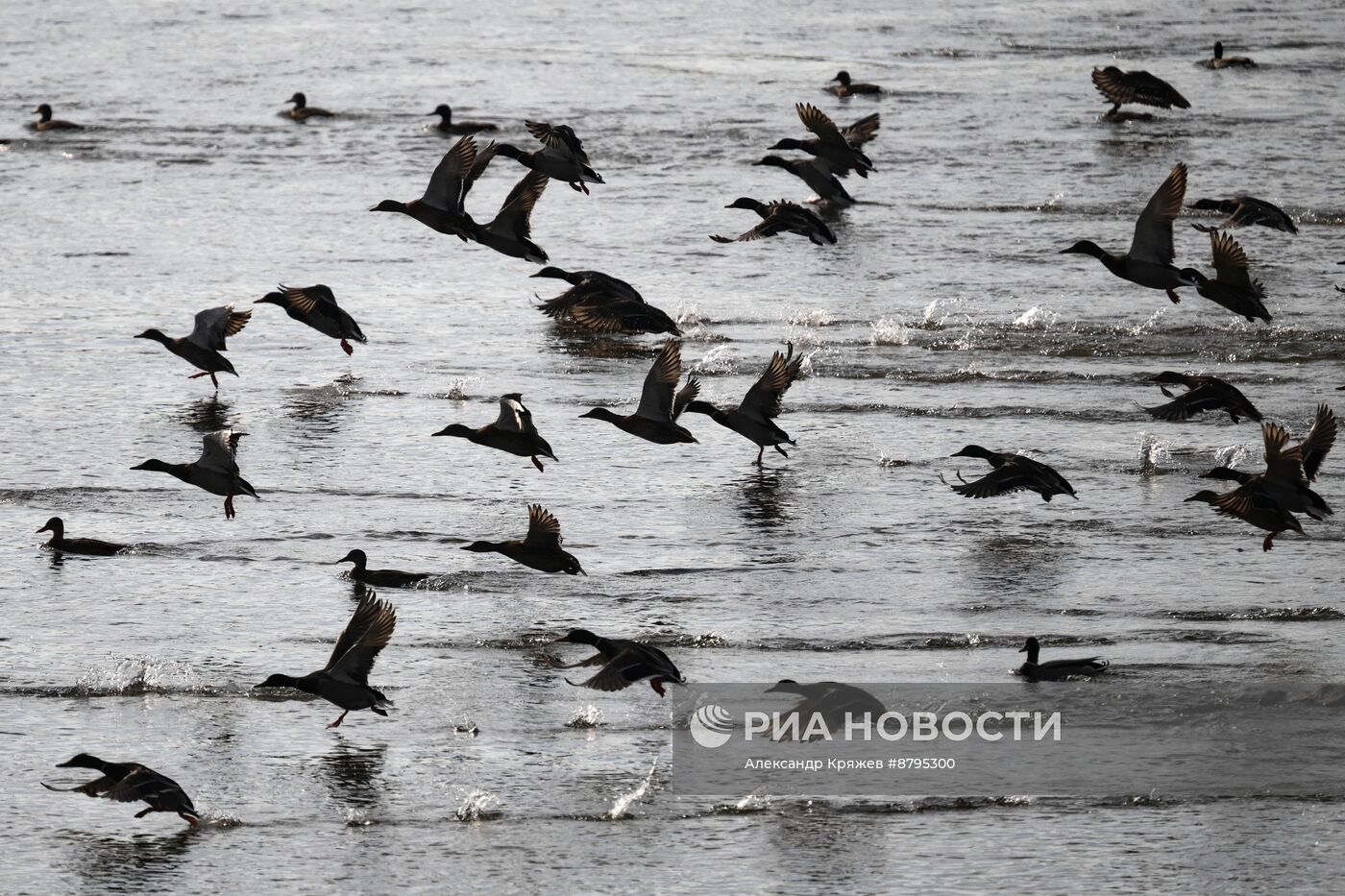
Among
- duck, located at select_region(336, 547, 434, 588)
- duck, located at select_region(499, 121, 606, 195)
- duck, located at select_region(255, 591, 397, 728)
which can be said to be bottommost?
duck, located at select_region(336, 547, 434, 588)

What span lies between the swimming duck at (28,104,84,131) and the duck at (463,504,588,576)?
1421 cm

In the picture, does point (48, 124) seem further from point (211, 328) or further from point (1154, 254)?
point (1154, 254)

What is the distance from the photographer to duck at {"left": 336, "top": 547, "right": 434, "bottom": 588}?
9.92 meters

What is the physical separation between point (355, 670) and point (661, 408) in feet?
12.5

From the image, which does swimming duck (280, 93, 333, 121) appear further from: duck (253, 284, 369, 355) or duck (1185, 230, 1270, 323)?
duck (1185, 230, 1270, 323)

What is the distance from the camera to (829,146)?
17.9 m

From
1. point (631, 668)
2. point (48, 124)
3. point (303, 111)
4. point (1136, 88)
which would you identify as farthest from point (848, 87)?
point (631, 668)

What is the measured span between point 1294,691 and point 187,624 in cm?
514

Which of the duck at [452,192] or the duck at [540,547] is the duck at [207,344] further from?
the duck at [540,547]

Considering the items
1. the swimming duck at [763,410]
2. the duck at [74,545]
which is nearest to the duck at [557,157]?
the swimming duck at [763,410]

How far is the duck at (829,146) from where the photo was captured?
Answer: 17344 mm

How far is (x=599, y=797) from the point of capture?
7766mm

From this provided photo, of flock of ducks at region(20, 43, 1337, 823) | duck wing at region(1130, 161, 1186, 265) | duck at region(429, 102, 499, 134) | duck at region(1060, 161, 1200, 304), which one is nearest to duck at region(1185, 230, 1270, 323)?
flock of ducks at region(20, 43, 1337, 823)

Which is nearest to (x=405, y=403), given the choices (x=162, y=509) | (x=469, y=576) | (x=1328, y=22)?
(x=162, y=509)
